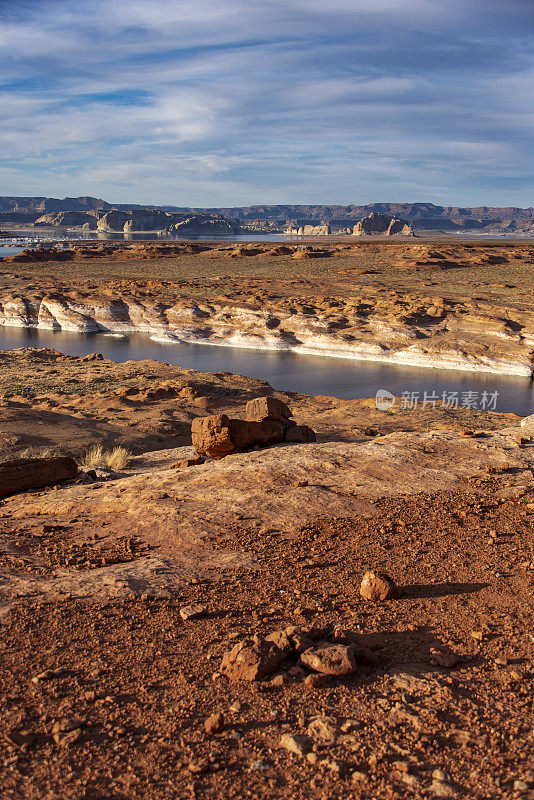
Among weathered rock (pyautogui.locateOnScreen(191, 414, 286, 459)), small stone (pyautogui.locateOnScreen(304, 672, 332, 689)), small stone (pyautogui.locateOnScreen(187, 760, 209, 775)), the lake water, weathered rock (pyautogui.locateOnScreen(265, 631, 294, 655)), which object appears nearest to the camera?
small stone (pyautogui.locateOnScreen(187, 760, 209, 775))

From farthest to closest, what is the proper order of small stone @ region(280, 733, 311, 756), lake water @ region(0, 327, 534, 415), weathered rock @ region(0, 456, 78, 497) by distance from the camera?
lake water @ region(0, 327, 534, 415), weathered rock @ region(0, 456, 78, 497), small stone @ region(280, 733, 311, 756)

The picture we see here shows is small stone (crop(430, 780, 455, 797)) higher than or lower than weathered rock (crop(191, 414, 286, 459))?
higher

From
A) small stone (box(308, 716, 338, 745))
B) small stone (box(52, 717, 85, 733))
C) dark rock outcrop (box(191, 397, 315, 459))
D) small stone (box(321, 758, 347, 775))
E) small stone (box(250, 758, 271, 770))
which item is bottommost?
dark rock outcrop (box(191, 397, 315, 459))

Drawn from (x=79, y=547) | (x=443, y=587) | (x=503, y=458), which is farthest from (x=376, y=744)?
(x=503, y=458)

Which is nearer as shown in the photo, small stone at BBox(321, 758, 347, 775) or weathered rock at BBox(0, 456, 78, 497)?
small stone at BBox(321, 758, 347, 775)

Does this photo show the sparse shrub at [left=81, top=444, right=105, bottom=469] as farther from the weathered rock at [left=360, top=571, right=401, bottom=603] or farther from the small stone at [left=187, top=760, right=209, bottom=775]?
the small stone at [left=187, top=760, right=209, bottom=775]

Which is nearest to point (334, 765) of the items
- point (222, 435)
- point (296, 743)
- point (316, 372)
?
point (296, 743)

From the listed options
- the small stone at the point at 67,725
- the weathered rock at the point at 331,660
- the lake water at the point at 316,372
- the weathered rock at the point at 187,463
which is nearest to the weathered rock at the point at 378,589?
the weathered rock at the point at 331,660

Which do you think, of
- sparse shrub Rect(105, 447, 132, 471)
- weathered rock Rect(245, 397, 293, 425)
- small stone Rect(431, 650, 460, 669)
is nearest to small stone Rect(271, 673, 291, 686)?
small stone Rect(431, 650, 460, 669)

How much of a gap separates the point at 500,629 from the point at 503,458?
487 cm

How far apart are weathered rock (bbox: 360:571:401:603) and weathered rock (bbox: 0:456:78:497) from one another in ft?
20.7

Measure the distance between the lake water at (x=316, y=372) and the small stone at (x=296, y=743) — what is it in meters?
21.1

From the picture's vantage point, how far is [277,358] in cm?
3878

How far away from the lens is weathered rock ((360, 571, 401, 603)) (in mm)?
5035
